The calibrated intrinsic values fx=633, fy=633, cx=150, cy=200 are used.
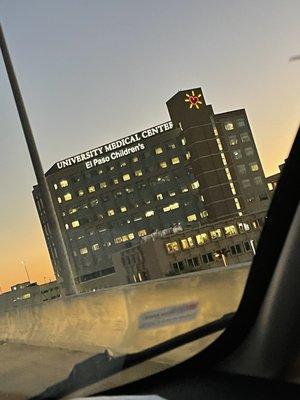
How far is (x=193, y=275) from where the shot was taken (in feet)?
21.0

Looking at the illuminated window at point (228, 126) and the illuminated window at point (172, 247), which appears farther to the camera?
the illuminated window at point (172, 247)

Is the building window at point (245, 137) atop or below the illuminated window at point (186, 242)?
atop

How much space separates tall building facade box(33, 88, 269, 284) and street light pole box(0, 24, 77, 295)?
180mm

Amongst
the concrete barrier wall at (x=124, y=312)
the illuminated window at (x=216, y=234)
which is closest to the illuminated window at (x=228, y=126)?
the concrete barrier wall at (x=124, y=312)

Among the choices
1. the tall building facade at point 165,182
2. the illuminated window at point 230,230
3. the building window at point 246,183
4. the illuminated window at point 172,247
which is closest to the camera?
the tall building facade at point 165,182

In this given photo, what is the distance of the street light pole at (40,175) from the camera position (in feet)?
47.3

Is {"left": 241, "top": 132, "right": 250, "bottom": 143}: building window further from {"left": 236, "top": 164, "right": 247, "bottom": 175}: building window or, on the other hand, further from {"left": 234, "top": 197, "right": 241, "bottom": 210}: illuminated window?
{"left": 234, "top": 197, "right": 241, "bottom": 210}: illuminated window

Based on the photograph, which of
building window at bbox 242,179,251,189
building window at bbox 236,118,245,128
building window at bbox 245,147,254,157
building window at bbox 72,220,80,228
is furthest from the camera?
building window at bbox 72,220,80,228

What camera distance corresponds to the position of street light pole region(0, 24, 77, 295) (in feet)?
47.3

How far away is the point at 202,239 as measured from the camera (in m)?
8.73

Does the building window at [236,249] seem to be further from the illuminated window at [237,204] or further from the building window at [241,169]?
the building window at [241,169]

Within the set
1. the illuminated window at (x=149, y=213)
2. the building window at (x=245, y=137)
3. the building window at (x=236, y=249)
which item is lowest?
the building window at (x=236, y=249)

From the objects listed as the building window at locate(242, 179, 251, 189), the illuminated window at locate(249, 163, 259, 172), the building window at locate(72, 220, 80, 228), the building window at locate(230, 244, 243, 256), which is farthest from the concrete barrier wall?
the building window at locate(72, 220, 80, 228)

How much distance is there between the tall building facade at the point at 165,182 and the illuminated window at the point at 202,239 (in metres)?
0.26
